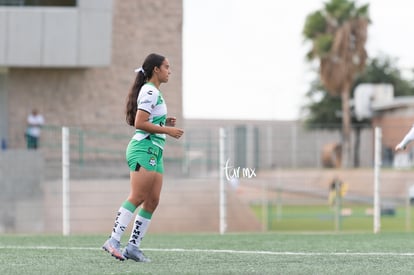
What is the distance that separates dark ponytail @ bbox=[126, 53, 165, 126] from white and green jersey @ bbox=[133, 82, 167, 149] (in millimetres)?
86

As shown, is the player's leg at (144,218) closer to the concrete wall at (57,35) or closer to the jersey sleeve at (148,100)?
the jersey sleeve at (148,100)

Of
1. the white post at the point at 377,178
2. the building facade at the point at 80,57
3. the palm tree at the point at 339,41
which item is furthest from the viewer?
the palm tree at the point at 339,41

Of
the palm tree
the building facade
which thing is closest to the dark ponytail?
the building facade

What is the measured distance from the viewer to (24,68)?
30656mm

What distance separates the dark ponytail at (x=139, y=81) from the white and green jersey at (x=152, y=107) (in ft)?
0.28

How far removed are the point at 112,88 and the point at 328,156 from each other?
16.2m

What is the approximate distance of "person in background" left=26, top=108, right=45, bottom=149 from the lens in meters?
Answer: 27.4

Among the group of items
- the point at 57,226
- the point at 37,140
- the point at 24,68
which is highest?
the point at 24,68

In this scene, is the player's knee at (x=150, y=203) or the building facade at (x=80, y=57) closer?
the player's knee at (x=150, y=203)

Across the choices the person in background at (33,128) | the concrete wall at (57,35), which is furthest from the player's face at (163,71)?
the concrete wall at (57,35)

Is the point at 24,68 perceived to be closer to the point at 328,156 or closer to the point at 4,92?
the point at 4,92

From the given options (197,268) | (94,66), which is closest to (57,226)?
(94,66)

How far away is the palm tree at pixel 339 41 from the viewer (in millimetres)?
53031

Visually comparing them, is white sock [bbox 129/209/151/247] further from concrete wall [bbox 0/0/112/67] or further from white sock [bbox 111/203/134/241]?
concrete wall [bbox 0/0/112/67]
